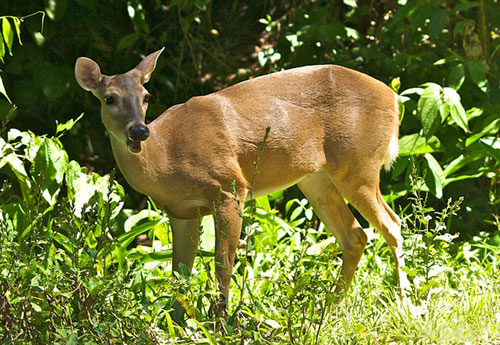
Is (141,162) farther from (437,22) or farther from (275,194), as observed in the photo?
(437,22)

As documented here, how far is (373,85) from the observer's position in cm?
492

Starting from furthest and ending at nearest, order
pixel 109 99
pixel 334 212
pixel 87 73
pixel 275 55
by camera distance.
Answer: pixel 275 55 < pixel 334 212 < pixel 87 73 < pixel 109 99

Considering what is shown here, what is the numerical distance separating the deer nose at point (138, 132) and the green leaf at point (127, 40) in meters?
2.67

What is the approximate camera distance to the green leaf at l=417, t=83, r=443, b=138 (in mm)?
5785

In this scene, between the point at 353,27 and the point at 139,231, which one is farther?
the point at 353,27

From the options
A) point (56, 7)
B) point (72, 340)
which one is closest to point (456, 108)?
point (56, 7)

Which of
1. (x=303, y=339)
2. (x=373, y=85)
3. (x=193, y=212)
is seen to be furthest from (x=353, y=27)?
(x=303, y=339)

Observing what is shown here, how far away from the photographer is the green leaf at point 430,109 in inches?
228

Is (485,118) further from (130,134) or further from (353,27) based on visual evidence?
(130,134)

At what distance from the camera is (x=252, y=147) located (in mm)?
4488

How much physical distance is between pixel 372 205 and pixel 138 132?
1.68m

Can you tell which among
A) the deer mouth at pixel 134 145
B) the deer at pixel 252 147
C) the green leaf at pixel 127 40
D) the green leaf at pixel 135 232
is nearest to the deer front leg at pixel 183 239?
the deer at pixel 252 147

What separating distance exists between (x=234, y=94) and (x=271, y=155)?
414 millimetres

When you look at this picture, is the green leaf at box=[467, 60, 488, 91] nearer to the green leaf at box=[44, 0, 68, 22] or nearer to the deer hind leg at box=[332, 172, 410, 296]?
the deer hind leg at box=[332, 172, 410, 296]
